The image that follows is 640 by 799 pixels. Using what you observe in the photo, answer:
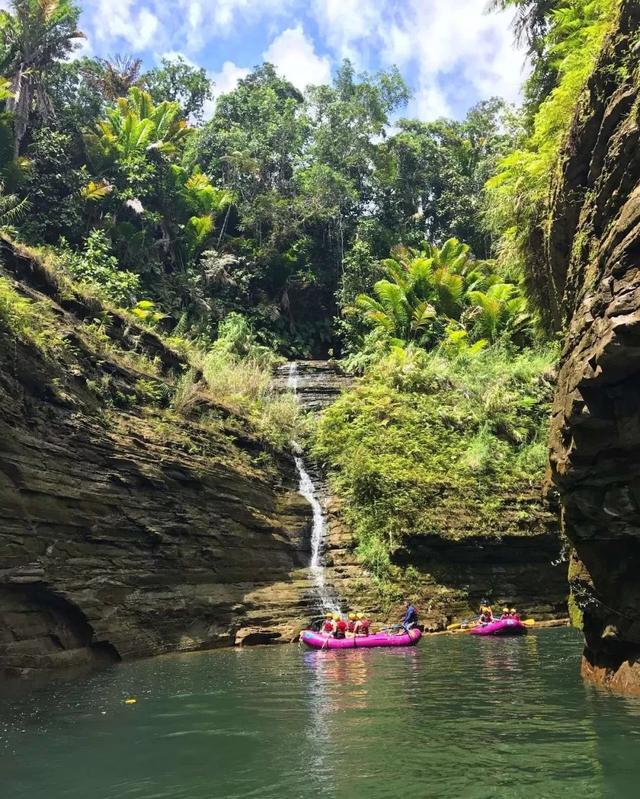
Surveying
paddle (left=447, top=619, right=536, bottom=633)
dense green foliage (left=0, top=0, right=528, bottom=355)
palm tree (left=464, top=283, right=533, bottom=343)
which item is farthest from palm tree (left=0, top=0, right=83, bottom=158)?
paddle (left=447, top=619, right=536, bottom=633)

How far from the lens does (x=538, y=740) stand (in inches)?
259

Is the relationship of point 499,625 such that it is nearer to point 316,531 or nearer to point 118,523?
point 316,531

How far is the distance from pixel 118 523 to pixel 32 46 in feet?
78.5

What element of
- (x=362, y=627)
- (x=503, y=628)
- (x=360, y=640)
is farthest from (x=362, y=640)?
(x=503, y=628)

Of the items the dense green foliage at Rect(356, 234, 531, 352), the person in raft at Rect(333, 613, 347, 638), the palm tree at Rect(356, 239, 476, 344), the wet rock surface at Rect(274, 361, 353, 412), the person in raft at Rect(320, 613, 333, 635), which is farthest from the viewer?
the palm tree at Rect(356, 239, 476, 344)

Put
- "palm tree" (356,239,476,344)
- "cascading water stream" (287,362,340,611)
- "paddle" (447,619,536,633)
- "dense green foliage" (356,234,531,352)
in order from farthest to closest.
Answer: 1. "palm tree" (356,239,476,344)
2. "dense green foliage" (356,234,531,352)
3. "cascading water stream" (287,362,340,611)
4. "paddle" (447,619,536,633)

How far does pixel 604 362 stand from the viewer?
668 cm

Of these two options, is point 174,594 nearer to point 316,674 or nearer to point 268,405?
point 316,674

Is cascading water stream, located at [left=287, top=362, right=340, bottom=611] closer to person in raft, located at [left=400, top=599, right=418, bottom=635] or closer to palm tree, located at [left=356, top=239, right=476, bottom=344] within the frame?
person in raft, located at [left=400, top=599, right=418, bottom=635]

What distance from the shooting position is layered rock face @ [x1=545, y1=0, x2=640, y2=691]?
266 inches

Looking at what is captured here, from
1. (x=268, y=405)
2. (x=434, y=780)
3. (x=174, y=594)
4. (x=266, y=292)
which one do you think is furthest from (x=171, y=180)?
(x=434, y=780)

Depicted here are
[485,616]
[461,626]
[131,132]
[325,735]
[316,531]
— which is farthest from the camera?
[131,132]

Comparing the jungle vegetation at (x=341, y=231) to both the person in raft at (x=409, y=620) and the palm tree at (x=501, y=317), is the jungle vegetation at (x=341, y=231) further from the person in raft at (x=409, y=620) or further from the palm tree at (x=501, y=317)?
the person in raft at (x=409, y=620)

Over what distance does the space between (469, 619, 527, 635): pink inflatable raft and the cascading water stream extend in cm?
350
